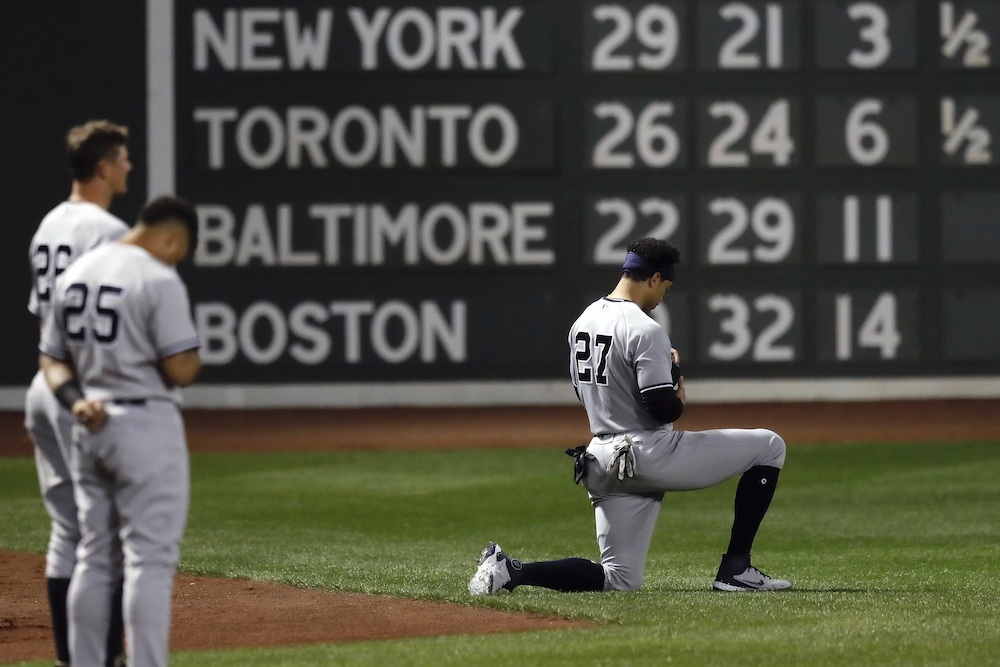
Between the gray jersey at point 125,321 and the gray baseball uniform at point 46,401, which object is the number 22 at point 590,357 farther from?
the gray jersey at point 125,321

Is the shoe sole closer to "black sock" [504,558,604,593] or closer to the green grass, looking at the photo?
the green grass

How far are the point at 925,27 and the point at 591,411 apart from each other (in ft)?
26.2

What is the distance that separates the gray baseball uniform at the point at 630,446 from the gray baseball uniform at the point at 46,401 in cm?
196

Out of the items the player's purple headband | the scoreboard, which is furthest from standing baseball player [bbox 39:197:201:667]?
the scoreboard

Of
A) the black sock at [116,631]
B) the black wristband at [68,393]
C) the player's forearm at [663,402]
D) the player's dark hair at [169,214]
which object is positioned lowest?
the black sock at [116,631]

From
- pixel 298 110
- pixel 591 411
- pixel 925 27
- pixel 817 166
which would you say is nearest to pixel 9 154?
pixel 298 110

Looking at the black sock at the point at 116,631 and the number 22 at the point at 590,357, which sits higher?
the number 22 at the point at 590,357

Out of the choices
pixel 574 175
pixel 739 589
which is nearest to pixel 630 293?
pixel 739 589

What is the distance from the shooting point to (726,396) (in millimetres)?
13133

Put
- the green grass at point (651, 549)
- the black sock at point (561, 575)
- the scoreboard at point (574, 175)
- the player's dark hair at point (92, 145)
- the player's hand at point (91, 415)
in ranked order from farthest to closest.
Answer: the scoreboard at point (574, 175) → the black sock at point (561, 575) → the green grass at point (651, 549) → the player's dark hair at point (92, 145) → the player's hand at point (91, 415)

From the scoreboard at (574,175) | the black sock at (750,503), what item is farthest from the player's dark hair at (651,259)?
the scoreboard at (574,175)

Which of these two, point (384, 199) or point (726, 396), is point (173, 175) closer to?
point (384, 199)

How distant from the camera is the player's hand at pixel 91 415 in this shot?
3.71m

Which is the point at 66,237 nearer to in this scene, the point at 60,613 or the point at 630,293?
the point at 60,613
